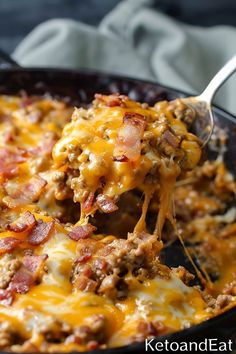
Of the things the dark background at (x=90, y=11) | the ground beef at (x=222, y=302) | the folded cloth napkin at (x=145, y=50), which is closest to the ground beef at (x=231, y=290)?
the ground beef at (x=222, y=302)

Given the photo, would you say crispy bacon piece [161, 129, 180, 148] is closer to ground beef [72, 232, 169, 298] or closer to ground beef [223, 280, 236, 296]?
ground beef [72, 232, 169, 298]

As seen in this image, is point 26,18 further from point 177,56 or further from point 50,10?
point 177,56

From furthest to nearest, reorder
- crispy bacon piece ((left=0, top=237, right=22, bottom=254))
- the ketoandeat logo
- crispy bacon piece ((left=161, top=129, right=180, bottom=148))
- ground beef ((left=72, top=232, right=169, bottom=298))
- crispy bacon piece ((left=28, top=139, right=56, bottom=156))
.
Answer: crispy bacon piece ((left=28, top=139, right=56, bottom=156))
crispy bacon piece ((left=161, top=129, right=180, bottom=148))
crispy bacon piece ((left=0, top=237, right=22, bottom=254))
ground beef ((left=72, top=232, right=169, bottom=298))
the ketoandeat logo

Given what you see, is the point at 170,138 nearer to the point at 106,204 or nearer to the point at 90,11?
the point at 106,204

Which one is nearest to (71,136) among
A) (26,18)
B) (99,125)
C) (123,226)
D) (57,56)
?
(99,125)

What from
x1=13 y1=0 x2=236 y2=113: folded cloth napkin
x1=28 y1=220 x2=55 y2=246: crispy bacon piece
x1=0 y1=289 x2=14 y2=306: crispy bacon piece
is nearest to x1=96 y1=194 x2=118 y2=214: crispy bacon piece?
x1=28 y1=220 x2=55 y2=246: crispy bacon piece

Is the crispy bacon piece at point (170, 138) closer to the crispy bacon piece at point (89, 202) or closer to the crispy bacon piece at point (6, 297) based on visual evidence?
A: the crispy bacon piece at point (89, 202)

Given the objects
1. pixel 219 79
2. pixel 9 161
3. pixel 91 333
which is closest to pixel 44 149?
pixel 9 161
